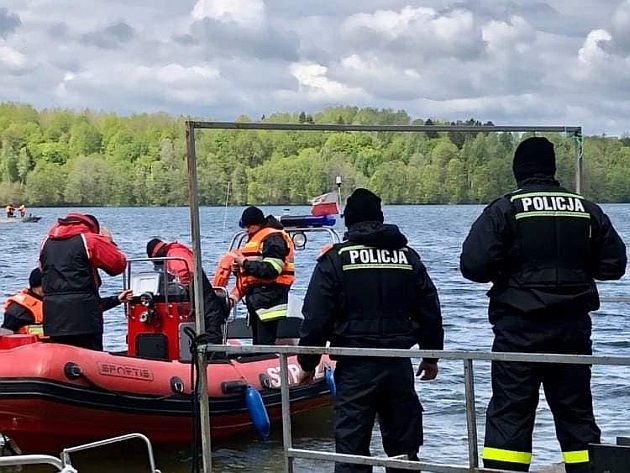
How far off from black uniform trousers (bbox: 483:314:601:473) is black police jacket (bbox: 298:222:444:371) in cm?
47

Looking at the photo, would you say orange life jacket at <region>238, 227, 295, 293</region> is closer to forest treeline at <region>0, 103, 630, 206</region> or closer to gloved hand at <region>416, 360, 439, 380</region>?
forest treeline at <region>0, 103, 630, 206</region>

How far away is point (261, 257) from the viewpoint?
27.1 feet

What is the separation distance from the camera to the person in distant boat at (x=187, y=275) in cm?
754

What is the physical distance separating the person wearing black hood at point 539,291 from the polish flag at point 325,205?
2.91 metres

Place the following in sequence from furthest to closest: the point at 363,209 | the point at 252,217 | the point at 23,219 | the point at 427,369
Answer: the point at 23,219
the point at 252,217
the point at 427,369
the point at 363,209

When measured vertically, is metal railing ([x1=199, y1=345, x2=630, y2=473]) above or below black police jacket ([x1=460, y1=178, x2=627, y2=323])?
below

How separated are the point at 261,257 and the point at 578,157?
114 inches

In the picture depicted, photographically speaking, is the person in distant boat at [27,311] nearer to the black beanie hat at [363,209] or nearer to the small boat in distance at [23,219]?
the black beanie hat at [363,209]

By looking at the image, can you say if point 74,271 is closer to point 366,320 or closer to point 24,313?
point 24,313

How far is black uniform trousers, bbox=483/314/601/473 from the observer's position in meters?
4.45

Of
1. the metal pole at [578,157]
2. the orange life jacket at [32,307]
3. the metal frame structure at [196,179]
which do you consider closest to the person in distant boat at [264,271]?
the orange life jacket at [32,307]

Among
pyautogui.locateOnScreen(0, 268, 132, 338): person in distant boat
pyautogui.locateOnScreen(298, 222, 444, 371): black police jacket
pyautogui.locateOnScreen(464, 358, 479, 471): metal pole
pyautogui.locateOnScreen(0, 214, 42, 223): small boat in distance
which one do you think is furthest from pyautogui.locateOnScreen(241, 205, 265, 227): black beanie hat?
pyautogui.locateOnScreen(0, 214, 42, 223): small boat in distance

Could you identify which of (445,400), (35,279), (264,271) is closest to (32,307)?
(35,279)

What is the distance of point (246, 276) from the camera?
8258 mm
